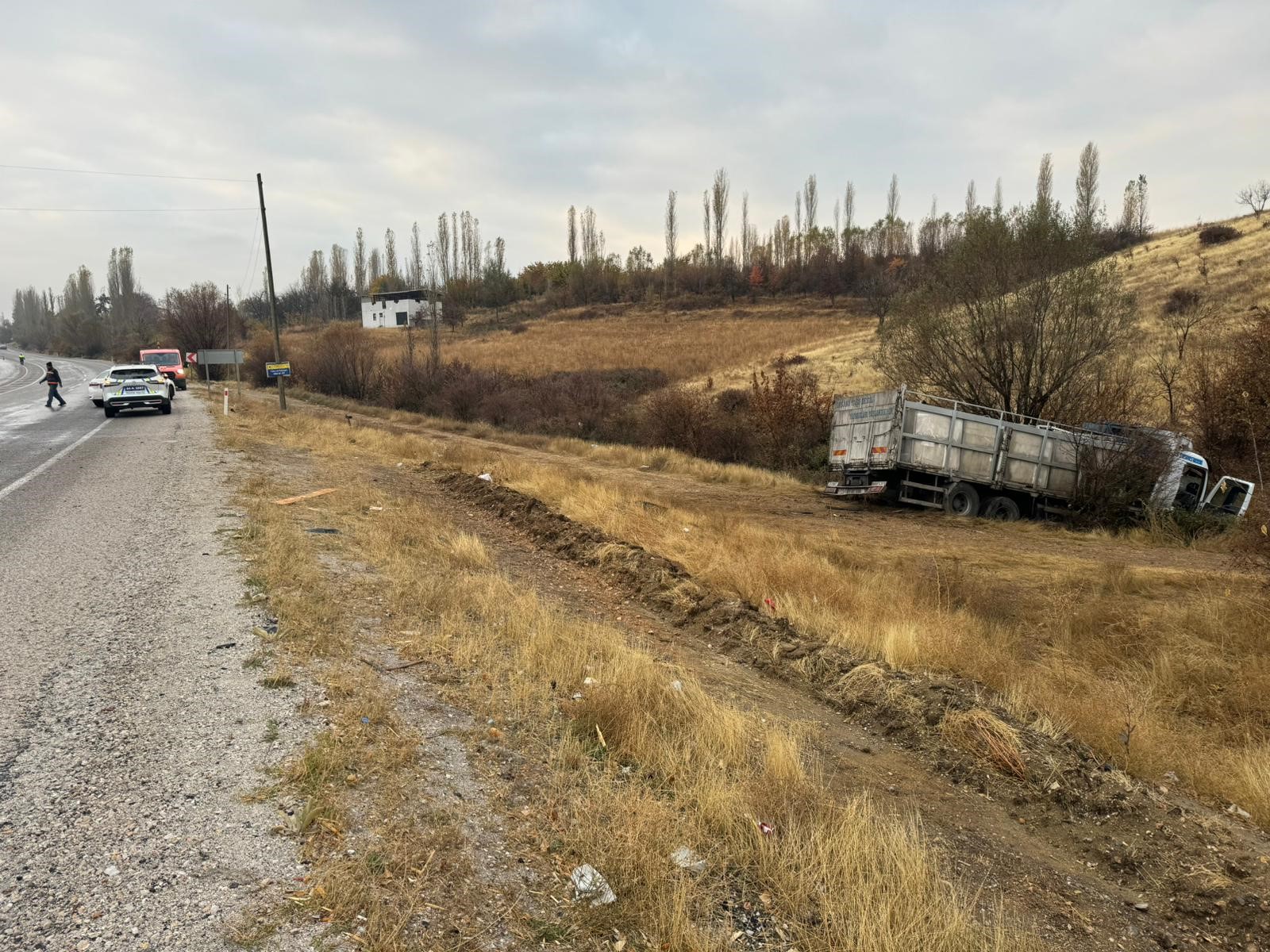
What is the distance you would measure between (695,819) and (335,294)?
12823 cm

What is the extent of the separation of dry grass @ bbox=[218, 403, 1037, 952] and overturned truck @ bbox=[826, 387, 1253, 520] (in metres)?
13.2

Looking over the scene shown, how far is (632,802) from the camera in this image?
3.95 meters

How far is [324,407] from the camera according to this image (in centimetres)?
3988

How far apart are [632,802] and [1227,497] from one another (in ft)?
63.4

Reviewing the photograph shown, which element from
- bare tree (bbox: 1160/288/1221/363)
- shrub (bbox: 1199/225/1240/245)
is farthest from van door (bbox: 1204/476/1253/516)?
shrub (bbox: 1199/225/1240/245)

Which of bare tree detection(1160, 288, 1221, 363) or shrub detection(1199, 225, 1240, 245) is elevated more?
shrub detection(1199, 225, 1240, 245)

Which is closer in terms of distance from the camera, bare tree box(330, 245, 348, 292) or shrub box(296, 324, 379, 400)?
shrub box(296, 324, 379, 400)

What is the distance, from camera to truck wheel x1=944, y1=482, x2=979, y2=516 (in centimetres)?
1811

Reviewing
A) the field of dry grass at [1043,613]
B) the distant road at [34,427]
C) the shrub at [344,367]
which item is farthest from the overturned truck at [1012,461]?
the shrub at [344,367]

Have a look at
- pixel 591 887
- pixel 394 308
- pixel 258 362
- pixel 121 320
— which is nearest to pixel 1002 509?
pixel 591 887

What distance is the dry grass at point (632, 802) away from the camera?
10.4 feet

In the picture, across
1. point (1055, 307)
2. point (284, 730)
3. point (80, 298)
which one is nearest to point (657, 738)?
point (284, 730)

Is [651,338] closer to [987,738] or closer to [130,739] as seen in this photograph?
[987,738]

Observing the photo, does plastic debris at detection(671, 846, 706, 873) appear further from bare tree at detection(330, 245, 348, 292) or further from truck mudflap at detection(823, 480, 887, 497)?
bare tree at detection(330, 245, 348, 292)
